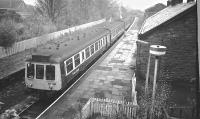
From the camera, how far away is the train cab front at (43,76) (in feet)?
36.1

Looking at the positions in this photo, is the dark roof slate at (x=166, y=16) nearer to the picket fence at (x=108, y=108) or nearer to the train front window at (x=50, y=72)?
the picket fence at (x=108, y=108)

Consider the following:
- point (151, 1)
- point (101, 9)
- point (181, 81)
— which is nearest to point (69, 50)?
point (181, 81)

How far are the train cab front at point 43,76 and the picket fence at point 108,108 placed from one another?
2.64 meters

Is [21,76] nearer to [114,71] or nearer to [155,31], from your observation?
[114,71]

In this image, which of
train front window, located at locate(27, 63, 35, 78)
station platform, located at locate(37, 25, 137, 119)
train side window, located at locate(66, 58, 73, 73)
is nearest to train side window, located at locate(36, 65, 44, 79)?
train front window, located at locate(27, 63, 35, 78)

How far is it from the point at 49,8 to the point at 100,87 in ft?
77.6

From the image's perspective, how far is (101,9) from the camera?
62750 millimetres

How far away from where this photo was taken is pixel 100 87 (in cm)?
1335

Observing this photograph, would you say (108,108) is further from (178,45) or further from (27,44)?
(27,44)

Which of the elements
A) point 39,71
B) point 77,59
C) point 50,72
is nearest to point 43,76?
point 39,71

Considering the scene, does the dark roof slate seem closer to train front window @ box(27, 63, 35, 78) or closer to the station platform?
the station platform

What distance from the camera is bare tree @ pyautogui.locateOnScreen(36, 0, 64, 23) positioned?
1281 inches

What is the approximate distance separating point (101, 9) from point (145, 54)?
170ft

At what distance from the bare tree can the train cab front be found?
22.2 meters
